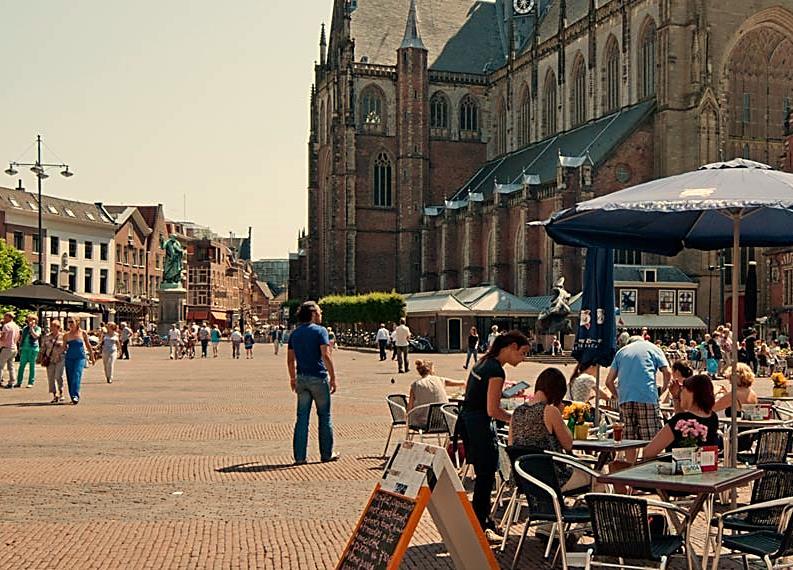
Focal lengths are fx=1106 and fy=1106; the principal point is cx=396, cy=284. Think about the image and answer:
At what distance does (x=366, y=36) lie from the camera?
7531 cm

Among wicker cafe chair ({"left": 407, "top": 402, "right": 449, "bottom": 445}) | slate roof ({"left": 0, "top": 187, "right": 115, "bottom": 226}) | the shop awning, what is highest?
slate roof ({"left": 0, "top": 187, "right": 115, "bottom": 226})

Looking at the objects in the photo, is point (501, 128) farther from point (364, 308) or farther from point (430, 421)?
point (430, 421)

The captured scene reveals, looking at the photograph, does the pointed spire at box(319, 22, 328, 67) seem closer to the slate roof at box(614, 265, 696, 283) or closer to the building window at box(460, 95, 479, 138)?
the building window at box(460, 95, 479, 138)

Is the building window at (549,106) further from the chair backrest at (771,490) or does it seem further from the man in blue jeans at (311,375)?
the chair backrest at (771,490)

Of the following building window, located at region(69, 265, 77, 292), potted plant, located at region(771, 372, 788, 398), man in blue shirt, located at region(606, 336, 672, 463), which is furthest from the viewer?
building window, located at region(69, 265, 77, 292)

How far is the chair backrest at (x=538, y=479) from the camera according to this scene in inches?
293

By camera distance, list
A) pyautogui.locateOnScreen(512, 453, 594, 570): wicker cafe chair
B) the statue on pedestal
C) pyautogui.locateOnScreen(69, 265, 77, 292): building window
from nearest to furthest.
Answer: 1. pyautogui.locateOnScreen(512, 453, 594, 570): wicker cafe chair
2. the statue on pedestal
3. pyautogui.locateOnScreen(69, 265, 77, 292): building window

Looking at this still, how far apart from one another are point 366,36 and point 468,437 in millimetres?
69179

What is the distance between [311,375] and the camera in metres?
12.7

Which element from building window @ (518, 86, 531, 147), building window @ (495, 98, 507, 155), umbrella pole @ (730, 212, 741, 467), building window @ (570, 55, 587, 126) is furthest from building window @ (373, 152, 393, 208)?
umbrella pole @ (730, 212, 741, 467)

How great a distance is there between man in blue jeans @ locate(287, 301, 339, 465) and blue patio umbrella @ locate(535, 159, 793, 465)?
352 centimetres

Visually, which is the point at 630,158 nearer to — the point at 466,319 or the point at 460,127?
the point at 466,319

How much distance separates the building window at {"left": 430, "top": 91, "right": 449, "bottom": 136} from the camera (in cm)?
7406

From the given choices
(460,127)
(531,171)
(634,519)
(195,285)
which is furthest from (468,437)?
(195,285)
